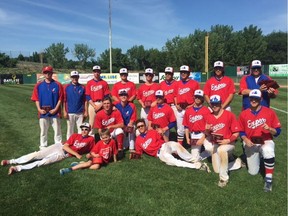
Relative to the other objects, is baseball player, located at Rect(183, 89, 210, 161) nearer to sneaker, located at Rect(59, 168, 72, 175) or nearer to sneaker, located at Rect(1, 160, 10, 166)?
sneaker, located at Rect(59, 168, 72, 175)

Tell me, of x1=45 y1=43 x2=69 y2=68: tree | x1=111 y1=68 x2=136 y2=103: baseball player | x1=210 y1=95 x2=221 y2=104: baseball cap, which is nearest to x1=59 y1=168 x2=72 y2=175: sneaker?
x1=111 y1=68 x2=136 y2=103: baseball player

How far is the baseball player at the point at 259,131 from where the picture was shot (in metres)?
5.55

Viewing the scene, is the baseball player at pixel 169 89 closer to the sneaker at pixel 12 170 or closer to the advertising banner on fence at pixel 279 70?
the sneaker at pixel 12 170

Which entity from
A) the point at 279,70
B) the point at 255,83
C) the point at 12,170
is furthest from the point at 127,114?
the point at 279,70

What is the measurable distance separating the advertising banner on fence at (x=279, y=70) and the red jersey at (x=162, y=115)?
131 feet

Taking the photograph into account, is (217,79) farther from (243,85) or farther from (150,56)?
(150,56)

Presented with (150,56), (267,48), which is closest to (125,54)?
(150,56)

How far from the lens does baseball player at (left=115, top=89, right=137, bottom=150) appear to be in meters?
7.43

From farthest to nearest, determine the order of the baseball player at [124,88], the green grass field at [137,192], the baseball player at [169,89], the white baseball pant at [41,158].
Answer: the baseball player at [124,88]
the baseball player at [169,89]
the white baseball pant at [41,158]
the green grass field at [137,192]

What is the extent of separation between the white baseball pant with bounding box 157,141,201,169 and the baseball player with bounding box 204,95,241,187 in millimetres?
527

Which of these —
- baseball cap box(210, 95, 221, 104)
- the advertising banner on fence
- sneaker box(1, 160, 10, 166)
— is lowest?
sneaker box(1, 160, 10, 166)

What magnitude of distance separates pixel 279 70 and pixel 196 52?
34055 mm

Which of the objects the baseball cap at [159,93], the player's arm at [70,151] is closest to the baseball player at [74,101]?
the player's arm at [70,151]

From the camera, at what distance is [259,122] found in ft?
18.8
